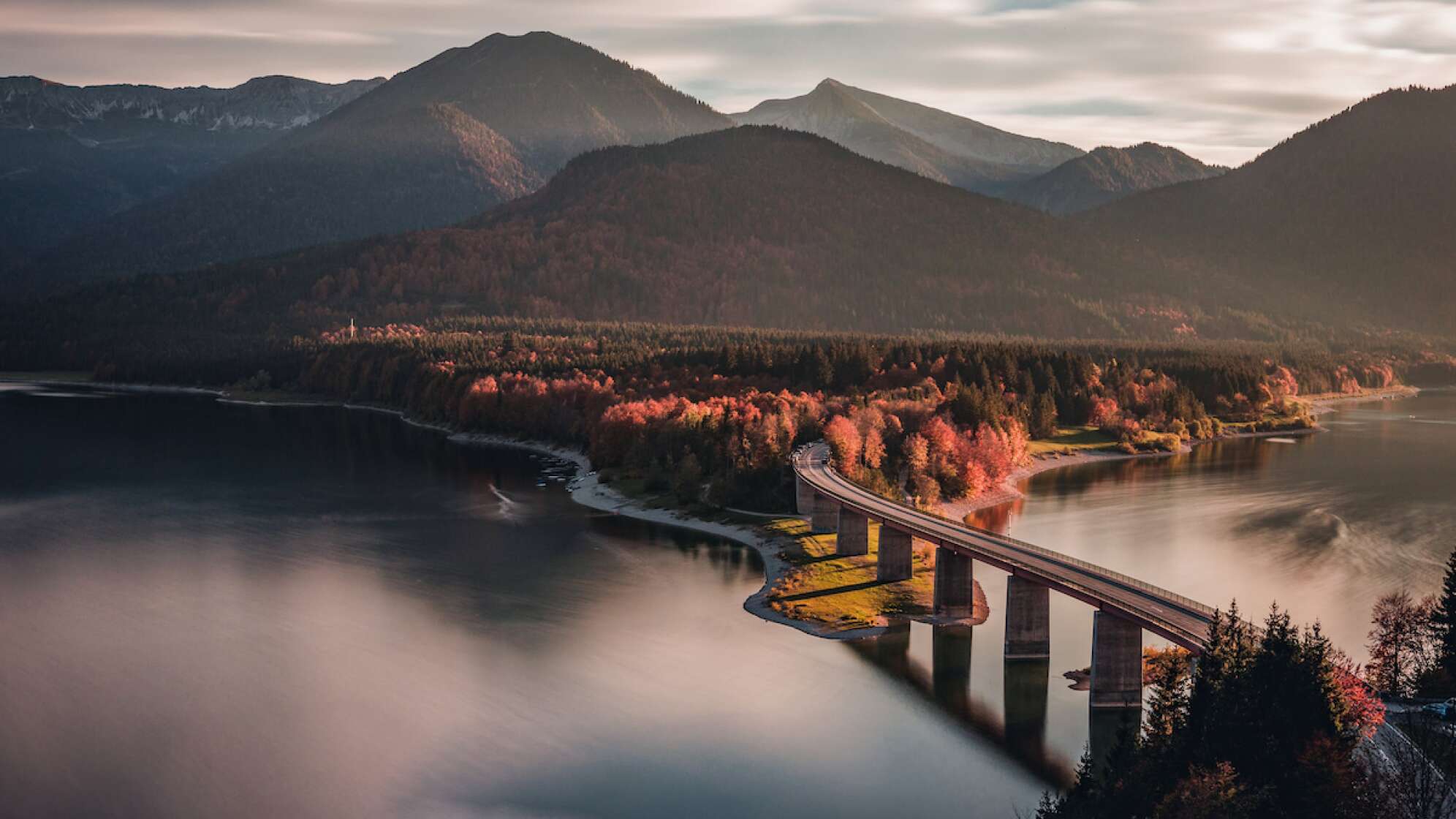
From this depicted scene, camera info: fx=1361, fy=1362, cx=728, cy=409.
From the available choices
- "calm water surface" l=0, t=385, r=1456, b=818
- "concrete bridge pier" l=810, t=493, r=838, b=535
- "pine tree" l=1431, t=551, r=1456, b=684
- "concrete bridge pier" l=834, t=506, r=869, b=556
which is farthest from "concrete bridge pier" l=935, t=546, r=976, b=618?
"pine tree" l=1431, t=551, r=1456, b=684

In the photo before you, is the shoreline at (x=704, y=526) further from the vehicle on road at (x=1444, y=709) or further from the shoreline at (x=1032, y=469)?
the vehicle on road at (x=1444, y=709)

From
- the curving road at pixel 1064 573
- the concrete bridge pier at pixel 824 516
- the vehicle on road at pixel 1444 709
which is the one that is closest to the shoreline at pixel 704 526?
the concrete bridge pier at pixel 824 516

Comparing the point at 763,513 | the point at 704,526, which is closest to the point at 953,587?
the point at 763,513

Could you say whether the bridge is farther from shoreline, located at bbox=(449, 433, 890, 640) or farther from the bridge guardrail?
shoreline, located at bbox=(449, 433, 890, 640)

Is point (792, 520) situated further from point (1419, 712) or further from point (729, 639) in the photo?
point (1419, 712)

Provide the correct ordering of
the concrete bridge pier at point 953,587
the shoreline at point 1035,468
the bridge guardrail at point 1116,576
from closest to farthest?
the bridge guardrail at point 1116,576, the concrete bridge pier at point 953,587, the shoreline at point 1035,468

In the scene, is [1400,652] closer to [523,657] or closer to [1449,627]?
[1449,627]
